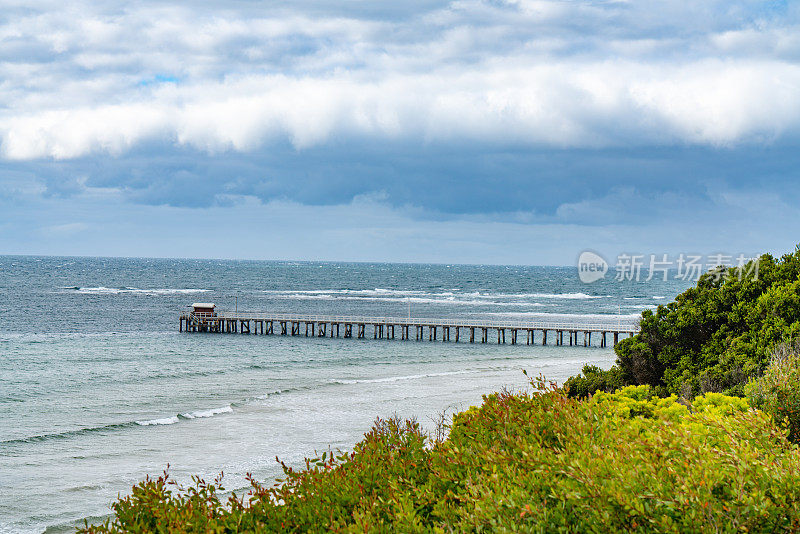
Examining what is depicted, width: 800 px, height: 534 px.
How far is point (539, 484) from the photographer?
531 cm

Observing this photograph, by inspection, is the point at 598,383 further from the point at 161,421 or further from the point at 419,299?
the point at 419,299

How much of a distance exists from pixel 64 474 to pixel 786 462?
18.1m

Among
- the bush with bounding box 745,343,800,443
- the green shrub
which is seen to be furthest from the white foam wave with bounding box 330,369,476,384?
the bush with bounding box 745,343,800,443

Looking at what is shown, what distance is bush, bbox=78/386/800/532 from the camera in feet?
15.6

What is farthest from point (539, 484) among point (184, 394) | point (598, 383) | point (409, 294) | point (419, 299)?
point (409, 294)

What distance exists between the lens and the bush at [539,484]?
4.74 m

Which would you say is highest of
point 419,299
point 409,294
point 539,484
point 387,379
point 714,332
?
point 714,332

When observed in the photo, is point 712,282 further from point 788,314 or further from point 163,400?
point 163,400

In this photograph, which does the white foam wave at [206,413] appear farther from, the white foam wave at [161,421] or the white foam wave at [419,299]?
the white foam wave at [419,299]

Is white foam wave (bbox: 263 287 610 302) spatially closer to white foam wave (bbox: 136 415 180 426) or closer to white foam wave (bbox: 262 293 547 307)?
white foam wave (bbox: 262 293 547 307)

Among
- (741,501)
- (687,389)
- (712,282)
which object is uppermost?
(712,282)

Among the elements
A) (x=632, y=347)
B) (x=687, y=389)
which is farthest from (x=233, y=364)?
(x=687, y=389)

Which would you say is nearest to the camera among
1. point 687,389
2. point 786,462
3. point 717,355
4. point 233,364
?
point 786,462

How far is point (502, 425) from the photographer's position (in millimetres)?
7004
